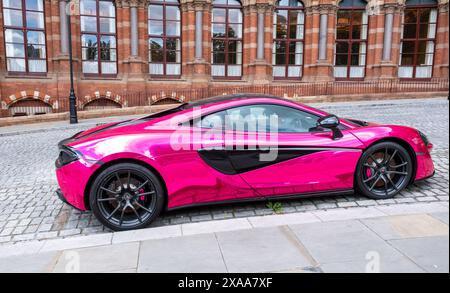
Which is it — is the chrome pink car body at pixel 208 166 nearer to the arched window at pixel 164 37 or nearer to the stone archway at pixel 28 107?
the stone archway at pixel 28 107

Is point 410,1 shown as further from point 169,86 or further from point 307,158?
point 307,158

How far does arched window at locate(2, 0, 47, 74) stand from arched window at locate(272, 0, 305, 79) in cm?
1354

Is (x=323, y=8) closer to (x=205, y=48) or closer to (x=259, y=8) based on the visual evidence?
(x=259, y=8)

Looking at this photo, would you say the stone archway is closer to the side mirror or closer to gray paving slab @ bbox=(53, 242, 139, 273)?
gray paving slab @ bbox=(53, 242, 139, 273)

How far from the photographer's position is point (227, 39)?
22.9 m

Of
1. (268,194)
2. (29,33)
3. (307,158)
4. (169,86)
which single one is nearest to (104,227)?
(268,194)

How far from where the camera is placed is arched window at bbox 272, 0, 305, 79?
75.9 feet

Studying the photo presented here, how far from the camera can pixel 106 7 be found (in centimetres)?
2131

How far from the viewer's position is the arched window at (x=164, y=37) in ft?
72.3

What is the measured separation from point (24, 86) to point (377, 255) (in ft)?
69.1

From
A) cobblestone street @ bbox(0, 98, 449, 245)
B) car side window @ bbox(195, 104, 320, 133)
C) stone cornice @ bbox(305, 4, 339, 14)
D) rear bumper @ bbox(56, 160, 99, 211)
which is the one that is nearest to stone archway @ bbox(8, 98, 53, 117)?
cobblestone street @ bbox(0, 98, 449, 245)

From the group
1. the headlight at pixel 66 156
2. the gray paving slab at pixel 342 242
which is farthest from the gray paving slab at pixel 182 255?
the headlight at pixel 66 156

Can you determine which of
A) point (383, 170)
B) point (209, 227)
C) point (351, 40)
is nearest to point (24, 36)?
point (351, 40)

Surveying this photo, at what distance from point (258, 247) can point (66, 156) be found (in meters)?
2.44
